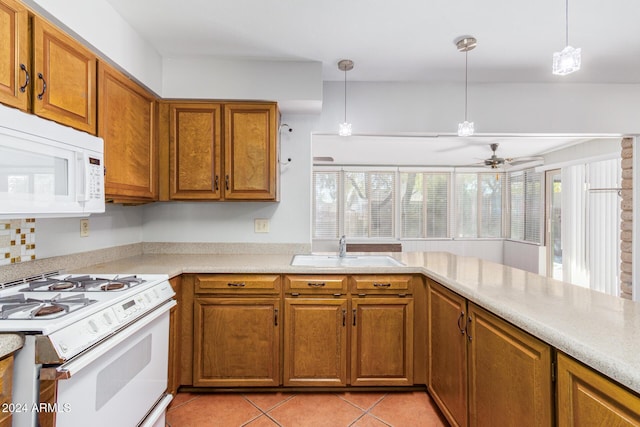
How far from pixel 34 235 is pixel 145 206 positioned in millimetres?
1034

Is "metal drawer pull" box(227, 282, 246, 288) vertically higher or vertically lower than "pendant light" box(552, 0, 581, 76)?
lower

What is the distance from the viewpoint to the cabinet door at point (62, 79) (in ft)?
4.34

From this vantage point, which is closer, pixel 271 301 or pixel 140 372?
pixel 140 372

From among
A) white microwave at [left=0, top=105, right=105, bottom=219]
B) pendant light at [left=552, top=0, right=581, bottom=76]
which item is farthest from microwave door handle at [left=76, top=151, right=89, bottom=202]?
pendant light at [left=552, top=0, right=581, bottom=76]

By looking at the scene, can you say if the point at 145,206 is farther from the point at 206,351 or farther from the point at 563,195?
the point at 563,195

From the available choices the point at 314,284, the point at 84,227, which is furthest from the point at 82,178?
the point at 314,284

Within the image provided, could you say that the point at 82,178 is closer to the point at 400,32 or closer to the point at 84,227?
the point at 84,227

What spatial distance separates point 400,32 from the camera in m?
1.99

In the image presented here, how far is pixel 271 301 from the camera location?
2.10m

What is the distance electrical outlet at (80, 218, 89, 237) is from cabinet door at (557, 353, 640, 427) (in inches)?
97.0

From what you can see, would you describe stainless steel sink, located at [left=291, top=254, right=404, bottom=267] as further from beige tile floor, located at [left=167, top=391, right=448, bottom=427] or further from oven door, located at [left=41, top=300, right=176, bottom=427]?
oven door, located at [left=41, top=300, right=176, bottom=427]

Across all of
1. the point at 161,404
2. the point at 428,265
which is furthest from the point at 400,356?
the point at 161,404

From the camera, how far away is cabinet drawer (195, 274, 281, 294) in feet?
6.82

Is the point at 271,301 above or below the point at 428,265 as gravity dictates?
below
